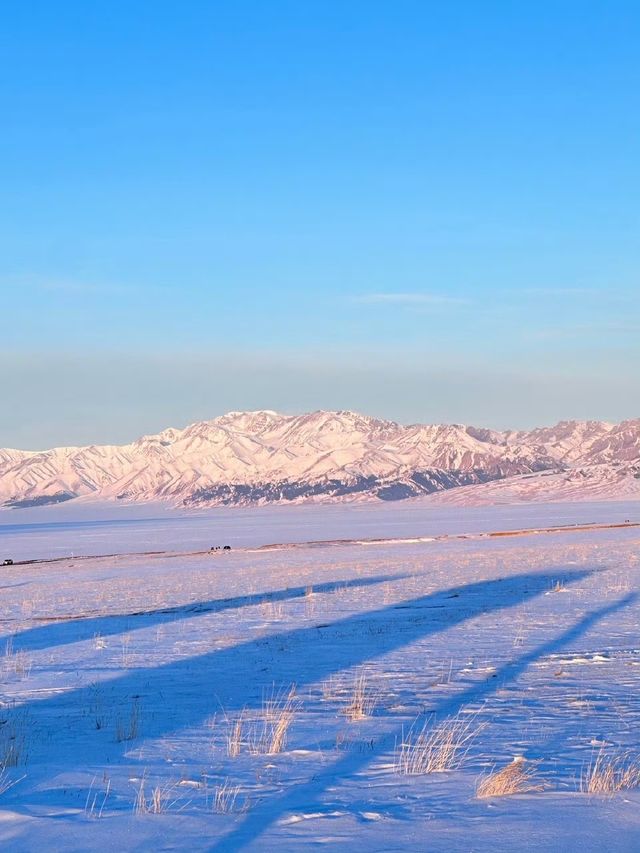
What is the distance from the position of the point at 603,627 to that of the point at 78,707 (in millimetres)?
9006

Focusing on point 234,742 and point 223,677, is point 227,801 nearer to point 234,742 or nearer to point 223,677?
point 234,742

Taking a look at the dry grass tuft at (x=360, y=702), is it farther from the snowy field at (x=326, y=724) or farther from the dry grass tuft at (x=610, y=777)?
the dry grass tuft at (x=610, y=777)

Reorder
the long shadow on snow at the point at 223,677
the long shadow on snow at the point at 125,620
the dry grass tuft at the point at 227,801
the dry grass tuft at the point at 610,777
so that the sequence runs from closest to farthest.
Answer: the dry grass tuft at the point at 227,801 → the dry grass tuft at the point at 610,777 → the long shadow on snow at the point at 223,677 → the long shadow on snow at the point at 125,620

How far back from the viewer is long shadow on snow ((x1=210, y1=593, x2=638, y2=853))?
616 cm

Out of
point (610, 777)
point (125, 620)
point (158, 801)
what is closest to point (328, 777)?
point (158, 801)

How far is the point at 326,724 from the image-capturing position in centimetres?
976

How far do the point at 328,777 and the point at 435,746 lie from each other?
3.32 feet

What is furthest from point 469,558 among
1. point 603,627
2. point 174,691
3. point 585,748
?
point 585,748

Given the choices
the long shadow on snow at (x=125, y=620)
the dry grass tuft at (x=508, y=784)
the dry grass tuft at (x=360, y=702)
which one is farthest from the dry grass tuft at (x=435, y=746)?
the long shadow on snow at (x=125, y=620)

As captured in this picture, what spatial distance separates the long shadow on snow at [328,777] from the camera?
6.16 metres

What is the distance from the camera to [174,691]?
39.8ft

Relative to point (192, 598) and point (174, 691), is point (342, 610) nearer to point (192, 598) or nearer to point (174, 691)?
point (192, 598)

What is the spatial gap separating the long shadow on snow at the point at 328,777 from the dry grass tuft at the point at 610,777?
1.68 m

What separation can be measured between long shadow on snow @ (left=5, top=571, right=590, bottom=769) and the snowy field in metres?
0.05
